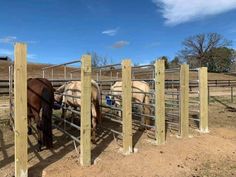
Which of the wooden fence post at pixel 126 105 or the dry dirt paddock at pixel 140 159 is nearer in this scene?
the dry dirt paddock at pixel 140 159

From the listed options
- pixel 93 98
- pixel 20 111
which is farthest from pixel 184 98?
pixel 20 111

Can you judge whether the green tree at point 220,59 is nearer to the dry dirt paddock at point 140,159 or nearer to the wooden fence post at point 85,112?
the dry dirt paddock at point 140,159

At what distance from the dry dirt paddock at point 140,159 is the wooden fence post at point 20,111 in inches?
12.0

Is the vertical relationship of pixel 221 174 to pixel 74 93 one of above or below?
below

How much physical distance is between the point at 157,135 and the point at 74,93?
207 centimetres

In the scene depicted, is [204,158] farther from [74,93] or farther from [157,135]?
[74,93]

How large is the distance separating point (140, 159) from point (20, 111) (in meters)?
2.17

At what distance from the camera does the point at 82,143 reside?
4648 millimetres

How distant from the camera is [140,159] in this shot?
5039 millimetres

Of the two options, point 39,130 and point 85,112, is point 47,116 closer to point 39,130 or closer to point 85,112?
point 39,130

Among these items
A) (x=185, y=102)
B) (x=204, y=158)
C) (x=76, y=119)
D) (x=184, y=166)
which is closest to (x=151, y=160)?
(x=184, y=166)

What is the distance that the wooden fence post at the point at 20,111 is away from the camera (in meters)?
3.96

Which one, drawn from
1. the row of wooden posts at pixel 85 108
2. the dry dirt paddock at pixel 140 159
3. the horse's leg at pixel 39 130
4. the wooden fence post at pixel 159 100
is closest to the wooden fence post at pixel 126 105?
the row of wooden posts at pixel 85 108

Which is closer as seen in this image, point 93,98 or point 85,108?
point 85,108
